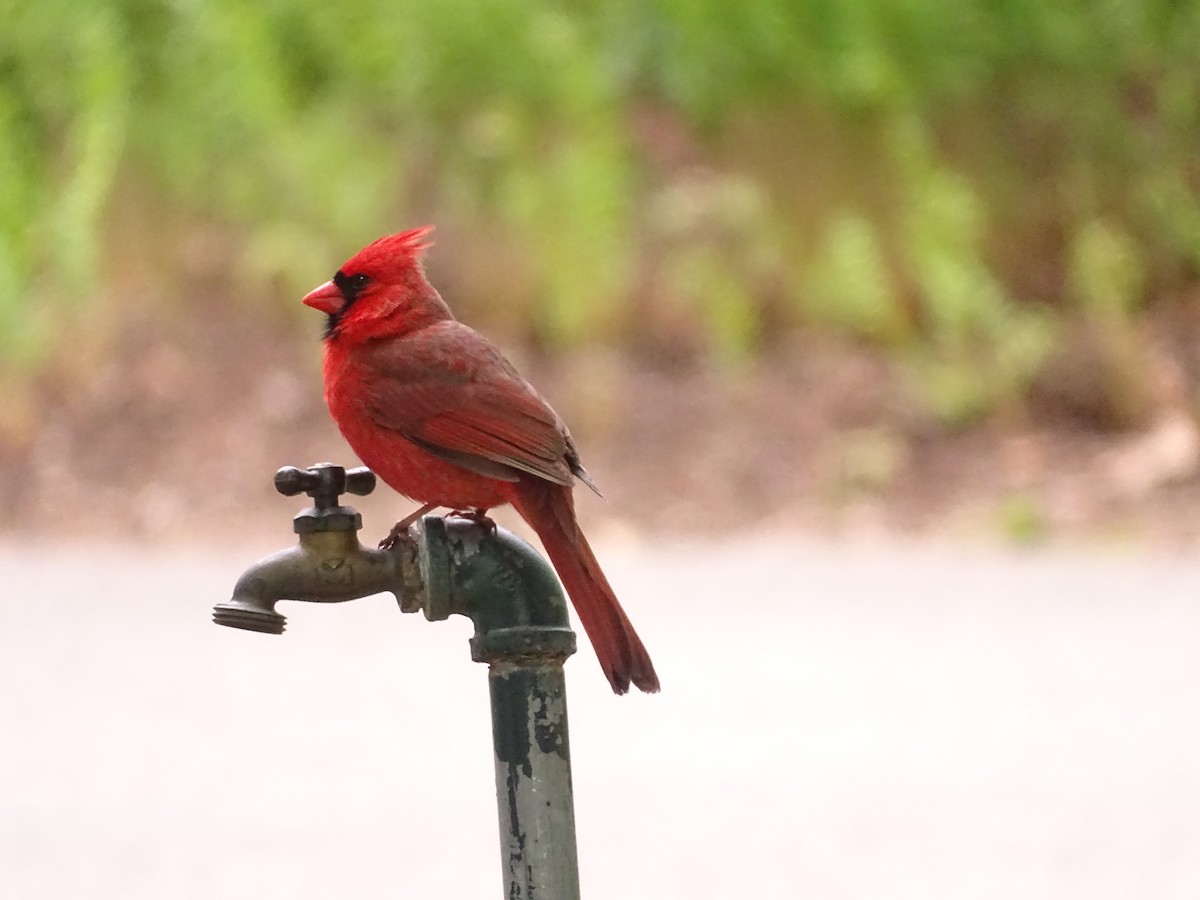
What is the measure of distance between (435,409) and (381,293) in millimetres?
134

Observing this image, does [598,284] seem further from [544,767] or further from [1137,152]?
[544,767]

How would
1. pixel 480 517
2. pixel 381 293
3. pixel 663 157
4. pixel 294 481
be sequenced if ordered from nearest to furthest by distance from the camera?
pixel 294 481 < pixel 480 517 < pixel 381 293 < pixel 663 157

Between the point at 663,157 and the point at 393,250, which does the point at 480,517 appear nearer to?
the point at 393,250

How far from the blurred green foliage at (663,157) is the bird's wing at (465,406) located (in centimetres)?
316

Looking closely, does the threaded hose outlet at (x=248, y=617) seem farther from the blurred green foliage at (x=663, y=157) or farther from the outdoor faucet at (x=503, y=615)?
the blurred green foliage at (x=663, y=157)

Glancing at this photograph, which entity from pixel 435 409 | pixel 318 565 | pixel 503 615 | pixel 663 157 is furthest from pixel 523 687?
pixel 663 157

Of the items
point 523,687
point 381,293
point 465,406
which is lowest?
point 523,687

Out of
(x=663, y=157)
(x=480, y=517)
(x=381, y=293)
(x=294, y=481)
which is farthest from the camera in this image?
(x=663, y=157)

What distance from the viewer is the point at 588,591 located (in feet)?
4.32

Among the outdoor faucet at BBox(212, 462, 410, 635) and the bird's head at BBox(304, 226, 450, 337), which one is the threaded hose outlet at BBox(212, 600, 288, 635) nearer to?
the outdoor faucet at BBox(212, 462, 410, 635)

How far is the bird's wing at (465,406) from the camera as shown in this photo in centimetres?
141

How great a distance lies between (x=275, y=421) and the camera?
4.54 meters

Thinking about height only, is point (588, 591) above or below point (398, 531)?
below

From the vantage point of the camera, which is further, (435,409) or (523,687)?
(435,409)
